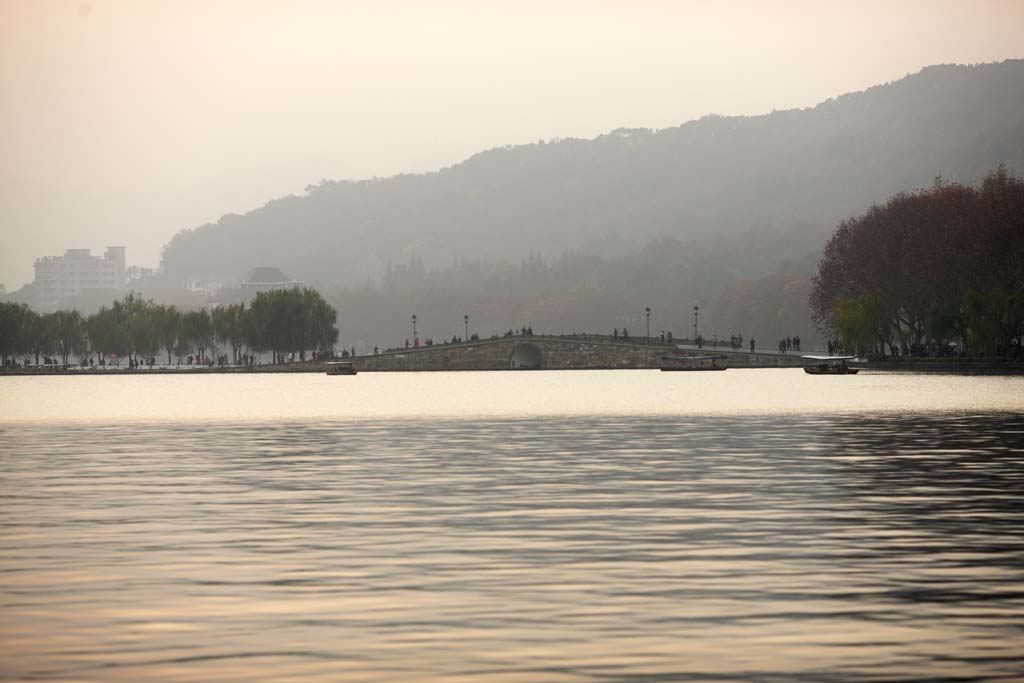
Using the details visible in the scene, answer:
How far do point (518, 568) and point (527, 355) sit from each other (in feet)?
563

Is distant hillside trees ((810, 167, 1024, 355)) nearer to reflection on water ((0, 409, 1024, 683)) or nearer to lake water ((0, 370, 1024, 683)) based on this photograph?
lake water ((0, 370, 1024, 683))

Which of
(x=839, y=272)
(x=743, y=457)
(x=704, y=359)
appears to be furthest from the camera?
(x=704, y=359)

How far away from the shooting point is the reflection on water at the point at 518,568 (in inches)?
561

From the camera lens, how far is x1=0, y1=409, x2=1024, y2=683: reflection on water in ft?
46.7

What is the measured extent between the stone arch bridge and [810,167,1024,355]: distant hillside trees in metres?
42.7

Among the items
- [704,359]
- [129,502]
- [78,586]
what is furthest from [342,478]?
[704,359]

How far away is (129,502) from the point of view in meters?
29.3

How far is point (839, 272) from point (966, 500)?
373 feet

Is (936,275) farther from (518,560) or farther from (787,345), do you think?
(518,560)

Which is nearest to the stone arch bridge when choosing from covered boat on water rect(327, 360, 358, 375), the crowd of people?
covered boat on water rect(327, 360, 358, 375)

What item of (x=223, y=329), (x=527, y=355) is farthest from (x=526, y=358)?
(x=223, y=329)

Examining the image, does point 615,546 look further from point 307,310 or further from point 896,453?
point 307,310

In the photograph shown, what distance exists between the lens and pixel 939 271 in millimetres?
123938

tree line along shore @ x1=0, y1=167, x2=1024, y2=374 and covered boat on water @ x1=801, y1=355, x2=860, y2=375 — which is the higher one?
tree line along shore @ x1=0, y1=167, x2=1024, y2=374
